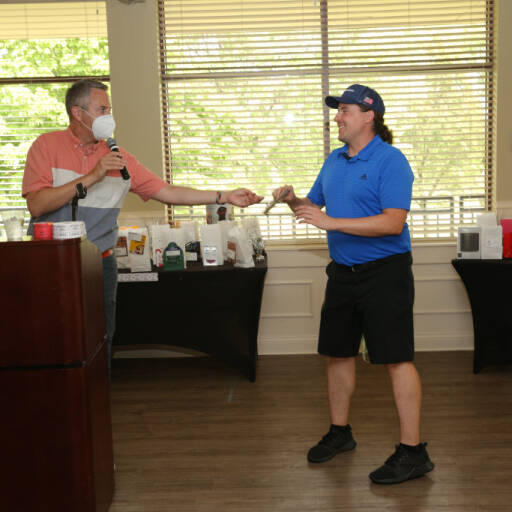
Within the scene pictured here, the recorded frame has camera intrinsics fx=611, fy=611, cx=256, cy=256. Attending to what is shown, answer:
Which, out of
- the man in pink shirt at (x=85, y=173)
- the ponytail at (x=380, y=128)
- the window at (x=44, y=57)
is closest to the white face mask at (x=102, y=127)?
the man in pink shirt at (x=85, y=173)

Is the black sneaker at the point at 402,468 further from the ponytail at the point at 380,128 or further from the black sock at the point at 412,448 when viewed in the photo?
the ponytail at the point at 380,128

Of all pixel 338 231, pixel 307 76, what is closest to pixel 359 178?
pixel 338 231

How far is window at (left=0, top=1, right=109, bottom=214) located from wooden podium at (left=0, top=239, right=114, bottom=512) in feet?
9.74

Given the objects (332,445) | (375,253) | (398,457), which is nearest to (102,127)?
(375,253)

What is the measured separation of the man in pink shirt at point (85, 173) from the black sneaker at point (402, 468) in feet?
4.31

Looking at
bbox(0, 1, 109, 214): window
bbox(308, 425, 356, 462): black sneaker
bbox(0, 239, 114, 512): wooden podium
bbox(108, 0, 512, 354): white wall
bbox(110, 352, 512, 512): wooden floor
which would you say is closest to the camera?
bbox(0, 239, 114, 512): wooden podium

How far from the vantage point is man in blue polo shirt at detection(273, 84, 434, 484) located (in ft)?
7.65

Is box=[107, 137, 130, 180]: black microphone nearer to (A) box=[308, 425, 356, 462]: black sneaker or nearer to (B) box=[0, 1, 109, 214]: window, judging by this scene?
(A) box=[308, 425, 356, 462]: black sneaker

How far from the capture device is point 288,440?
287 cm

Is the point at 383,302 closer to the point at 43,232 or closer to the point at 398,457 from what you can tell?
the point at 398,457

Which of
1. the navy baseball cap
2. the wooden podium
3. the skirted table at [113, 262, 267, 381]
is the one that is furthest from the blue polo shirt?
the skirted table at [113, 262, 267, 381]

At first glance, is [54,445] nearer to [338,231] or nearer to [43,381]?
[43,381]

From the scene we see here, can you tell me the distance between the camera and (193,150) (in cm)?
451

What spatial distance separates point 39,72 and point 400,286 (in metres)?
3.41
